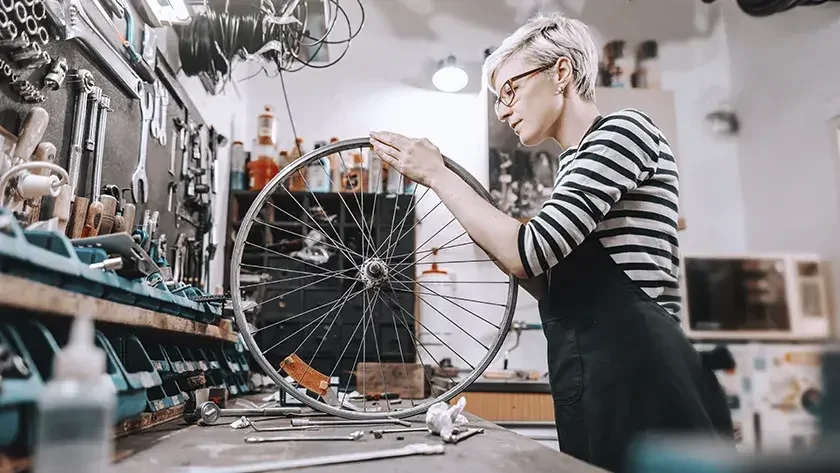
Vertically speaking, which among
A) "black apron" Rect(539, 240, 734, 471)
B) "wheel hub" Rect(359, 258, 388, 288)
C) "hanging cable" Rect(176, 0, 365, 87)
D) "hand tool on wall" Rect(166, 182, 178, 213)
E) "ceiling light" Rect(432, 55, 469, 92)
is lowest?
"black apron" Rect(539, 240, 734, 471)

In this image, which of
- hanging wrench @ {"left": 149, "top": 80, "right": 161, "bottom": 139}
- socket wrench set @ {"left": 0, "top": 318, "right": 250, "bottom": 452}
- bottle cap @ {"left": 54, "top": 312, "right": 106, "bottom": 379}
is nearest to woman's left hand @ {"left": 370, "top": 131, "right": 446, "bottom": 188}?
socket wrench set @ {"left": 0, "top": 318, "right": 250, "bottom": 452}

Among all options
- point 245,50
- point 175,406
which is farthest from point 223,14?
point 175,406

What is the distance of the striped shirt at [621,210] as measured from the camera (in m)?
0.86

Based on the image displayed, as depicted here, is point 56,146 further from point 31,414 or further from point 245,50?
point 245,50

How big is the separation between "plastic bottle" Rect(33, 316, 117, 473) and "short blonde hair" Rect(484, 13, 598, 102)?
3.05ft

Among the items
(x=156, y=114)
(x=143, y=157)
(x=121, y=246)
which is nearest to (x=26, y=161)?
(x=121, y=246)

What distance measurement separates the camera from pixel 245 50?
72.9 inches

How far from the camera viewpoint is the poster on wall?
289cm

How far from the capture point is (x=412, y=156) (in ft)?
3.50

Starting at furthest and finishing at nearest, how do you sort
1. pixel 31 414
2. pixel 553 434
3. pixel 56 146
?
pixel 553 434 → pixel 56 146 → pixel 31 414

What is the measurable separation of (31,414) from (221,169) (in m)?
2.13

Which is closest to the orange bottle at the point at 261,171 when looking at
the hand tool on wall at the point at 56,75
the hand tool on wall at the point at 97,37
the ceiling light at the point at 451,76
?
the ceiling light at the point at 451,76

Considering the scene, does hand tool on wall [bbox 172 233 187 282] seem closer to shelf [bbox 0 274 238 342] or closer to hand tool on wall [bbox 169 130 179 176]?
hand tool on wall [bbox 169 130 179 176]

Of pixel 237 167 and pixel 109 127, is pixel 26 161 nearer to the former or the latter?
pixel 109 127
